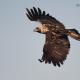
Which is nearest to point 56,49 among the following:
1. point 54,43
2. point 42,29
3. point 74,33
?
point 54,43

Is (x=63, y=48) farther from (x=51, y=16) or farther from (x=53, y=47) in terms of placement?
(x=51, y=16)

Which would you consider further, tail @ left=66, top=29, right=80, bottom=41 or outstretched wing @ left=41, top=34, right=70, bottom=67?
outstretched wing @ left=41, top=34, right=70, bottom=67

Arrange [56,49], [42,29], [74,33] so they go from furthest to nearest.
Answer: [42,29], [56,49], [74,33]

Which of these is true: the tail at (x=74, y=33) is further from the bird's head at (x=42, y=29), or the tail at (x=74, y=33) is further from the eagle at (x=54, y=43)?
the bird's head at (x=42, y=29)

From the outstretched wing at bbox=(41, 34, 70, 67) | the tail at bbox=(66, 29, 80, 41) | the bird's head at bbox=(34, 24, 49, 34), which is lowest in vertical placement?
the outstretched wing at bbox=(41, 34, 70, 67)

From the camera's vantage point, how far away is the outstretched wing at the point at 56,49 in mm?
12039

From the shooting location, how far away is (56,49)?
12.3 m

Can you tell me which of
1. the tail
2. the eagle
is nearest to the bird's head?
the eagle

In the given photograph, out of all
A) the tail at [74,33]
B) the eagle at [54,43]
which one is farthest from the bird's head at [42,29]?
the tail at [74,33]

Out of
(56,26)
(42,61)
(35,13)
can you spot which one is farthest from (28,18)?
(42,61)

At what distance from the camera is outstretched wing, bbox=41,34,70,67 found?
12.0 metres

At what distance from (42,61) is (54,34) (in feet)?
4.24

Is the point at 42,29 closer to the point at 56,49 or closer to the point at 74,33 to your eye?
the point at 56,49

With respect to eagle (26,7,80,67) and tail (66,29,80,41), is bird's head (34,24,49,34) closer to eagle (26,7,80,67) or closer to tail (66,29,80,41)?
eagle (26,7,80,67)
